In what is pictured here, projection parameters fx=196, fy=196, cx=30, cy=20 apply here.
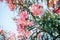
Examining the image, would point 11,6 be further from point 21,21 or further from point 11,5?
point 21,21

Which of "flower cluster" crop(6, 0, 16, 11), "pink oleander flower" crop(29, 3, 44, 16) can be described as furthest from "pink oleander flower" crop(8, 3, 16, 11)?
"pink oleander flower" crop(29, 3, 44, 16)

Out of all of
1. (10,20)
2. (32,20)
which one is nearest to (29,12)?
(32,20)

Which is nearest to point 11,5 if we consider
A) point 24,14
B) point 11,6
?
point 11,6

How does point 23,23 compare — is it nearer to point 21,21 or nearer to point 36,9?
point 21,21

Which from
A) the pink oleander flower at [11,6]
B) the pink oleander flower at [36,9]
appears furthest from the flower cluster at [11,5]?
the pink oleander flower at [36,9]

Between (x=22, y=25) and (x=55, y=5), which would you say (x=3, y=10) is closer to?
(x=22, y=25)

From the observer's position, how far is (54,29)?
4.07ft

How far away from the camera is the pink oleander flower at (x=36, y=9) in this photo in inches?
51.9

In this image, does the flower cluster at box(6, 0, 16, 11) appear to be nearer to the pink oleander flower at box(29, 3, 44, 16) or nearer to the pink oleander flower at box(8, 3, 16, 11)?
the pink oleander flower at box(8, 3, 16, 11)

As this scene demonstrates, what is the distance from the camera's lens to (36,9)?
4.35 feet

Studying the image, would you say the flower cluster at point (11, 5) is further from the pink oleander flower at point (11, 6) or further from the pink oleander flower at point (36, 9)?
the pink oleander flower at point (36, 9)

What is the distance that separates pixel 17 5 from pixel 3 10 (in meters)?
0.15

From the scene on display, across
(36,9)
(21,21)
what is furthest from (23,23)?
(36,9)

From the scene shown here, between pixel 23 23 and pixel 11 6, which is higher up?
pixel 11 6
